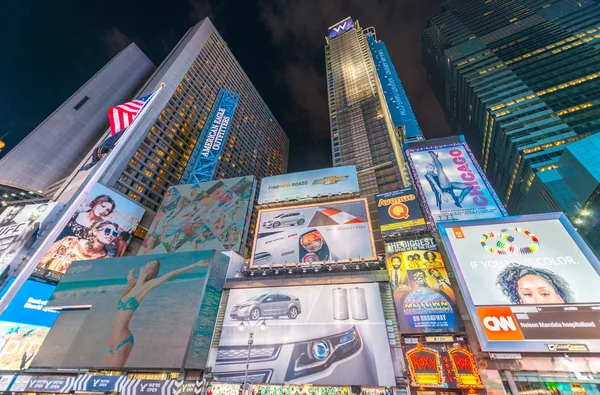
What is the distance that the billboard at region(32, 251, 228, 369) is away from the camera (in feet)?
81.6

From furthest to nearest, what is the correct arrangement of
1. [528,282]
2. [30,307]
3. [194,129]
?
[194,129] → [30,307] → [528,282]

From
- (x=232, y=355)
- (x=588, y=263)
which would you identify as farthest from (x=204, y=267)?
(x=588, y=263)

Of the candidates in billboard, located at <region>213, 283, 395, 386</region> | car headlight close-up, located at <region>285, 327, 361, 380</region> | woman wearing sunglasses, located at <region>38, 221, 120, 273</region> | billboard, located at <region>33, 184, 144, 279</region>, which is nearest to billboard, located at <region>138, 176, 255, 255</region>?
billboard, located at <region>33, 184, 144, 279</region>

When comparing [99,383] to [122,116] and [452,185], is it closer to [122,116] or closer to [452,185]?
[122,116]

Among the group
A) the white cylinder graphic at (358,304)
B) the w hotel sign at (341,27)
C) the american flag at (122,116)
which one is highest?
the w hotel sign at (341,27)

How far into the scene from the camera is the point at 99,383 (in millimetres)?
24359

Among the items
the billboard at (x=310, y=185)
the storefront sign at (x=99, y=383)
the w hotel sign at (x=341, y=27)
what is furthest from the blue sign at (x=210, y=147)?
the w hotel sign at (x=341, y=27)

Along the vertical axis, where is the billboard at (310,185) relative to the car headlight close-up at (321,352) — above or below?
above

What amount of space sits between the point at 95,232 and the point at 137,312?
2287 cm

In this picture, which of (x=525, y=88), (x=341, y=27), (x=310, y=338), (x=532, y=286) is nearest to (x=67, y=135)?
(x=310, y=338)

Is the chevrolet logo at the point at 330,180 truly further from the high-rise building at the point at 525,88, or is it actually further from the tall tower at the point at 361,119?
the high-rise building at the point at 525,88

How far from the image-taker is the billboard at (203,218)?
132 feet

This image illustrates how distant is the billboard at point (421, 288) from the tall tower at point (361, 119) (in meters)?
28.8

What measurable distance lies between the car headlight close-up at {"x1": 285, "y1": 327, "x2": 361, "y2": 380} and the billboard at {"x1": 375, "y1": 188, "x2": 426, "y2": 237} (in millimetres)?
12474
